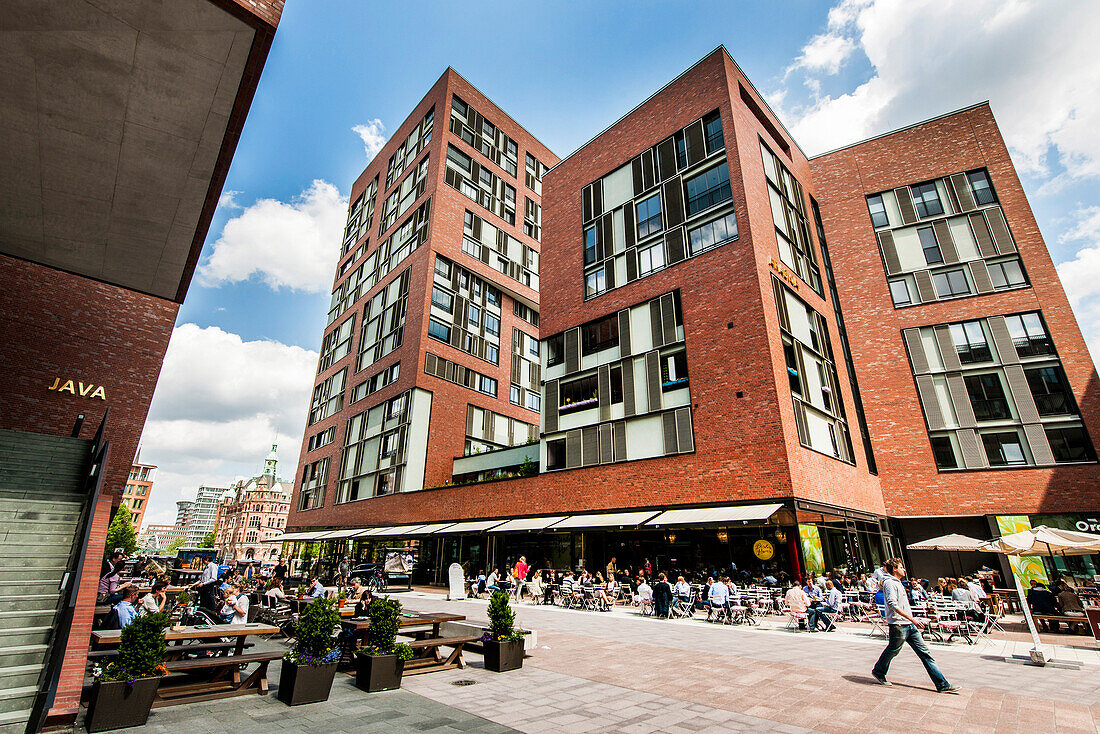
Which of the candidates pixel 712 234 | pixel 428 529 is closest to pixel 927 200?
pixel 712 234

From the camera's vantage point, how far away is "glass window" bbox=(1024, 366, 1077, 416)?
2283cm

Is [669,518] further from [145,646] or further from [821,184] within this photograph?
[821,184]

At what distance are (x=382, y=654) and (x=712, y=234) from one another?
20338 millimetres

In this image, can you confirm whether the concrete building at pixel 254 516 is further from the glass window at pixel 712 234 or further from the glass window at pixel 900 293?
the glass window at pixel 900 293

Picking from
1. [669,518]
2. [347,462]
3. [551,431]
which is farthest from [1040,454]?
[347,462]

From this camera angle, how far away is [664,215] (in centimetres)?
2419

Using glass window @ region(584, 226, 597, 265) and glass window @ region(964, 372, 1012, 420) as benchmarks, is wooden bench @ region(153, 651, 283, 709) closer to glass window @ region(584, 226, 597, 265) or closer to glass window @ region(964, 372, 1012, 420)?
glass window @ region(584, 226, 597, 265)

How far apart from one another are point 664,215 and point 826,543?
51.9 feet

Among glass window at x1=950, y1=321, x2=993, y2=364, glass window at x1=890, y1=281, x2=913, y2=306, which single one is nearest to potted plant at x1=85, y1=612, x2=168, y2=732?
glass window at x1=950, y1=321, x2=993, y2=364

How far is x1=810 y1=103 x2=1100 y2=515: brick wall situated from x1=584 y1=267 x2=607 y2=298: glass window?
14.8 m

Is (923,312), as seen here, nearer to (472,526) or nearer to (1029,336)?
(1029,336)

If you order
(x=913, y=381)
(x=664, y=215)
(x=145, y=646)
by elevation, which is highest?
(x=664, y=215)

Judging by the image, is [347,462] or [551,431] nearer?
[551,431]

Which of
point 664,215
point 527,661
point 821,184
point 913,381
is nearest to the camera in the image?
point 527,661
